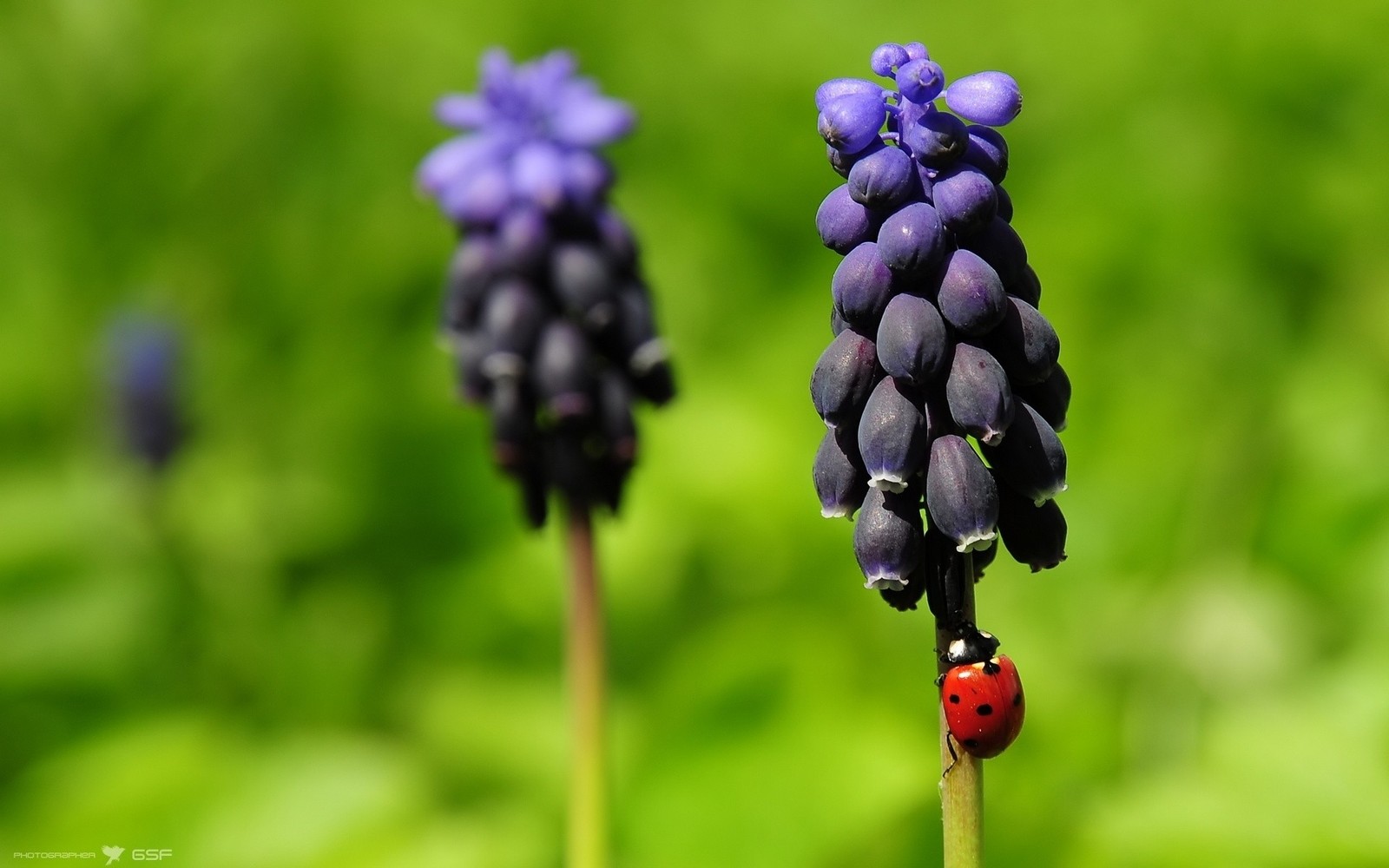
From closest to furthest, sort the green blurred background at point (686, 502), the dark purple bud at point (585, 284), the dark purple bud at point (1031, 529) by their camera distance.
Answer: the dark purple bud at point (1031, 529) → the dark purple bud at point (585, 284) → the green blurred background at point (686, 502)

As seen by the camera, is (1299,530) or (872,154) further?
(1299,530)

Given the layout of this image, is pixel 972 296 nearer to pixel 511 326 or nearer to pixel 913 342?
pixel 913 342

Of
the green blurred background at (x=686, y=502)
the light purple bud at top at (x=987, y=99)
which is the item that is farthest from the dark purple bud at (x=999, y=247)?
the green blurred background at (x=686, y=502)

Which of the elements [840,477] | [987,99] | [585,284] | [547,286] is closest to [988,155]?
[987,99]

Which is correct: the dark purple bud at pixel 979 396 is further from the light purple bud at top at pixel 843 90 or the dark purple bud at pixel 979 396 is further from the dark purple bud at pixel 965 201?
the light purple bud at top at pixel 843 90

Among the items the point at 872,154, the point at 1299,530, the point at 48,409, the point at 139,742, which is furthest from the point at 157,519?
the point at 872,154

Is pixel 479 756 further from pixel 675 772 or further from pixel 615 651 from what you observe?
pixel 675 772

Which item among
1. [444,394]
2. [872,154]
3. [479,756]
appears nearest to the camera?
[872,154]
